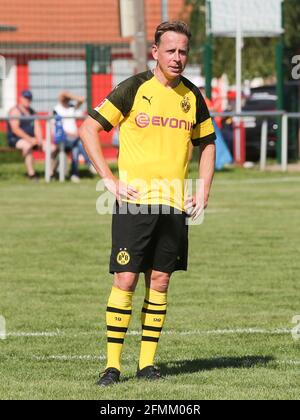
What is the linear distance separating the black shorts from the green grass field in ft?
2.33

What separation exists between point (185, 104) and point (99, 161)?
0.65m

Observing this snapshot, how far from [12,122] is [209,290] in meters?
14.6

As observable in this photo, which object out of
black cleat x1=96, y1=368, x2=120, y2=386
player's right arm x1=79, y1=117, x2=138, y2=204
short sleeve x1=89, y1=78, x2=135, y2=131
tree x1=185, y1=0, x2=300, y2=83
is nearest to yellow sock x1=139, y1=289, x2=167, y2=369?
black cleat x1=96, y1=368, x2=120, y2=386

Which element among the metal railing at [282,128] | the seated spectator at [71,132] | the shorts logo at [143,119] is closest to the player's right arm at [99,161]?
the shorts logo at [143,119]

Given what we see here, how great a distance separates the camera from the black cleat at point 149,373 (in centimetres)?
785

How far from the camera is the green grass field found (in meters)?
7.78

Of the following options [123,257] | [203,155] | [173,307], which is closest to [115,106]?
[203,155]

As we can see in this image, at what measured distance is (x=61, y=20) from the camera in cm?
3703

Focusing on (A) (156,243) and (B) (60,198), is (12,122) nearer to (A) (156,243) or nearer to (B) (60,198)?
(B) (60,198)

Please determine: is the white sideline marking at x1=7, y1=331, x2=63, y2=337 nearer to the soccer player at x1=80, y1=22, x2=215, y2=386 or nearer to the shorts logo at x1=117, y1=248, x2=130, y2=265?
the soccer player at x1=80, y1=22, x2=215, y2=386

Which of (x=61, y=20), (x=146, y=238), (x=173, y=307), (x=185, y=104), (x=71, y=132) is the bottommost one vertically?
(x=173, y=307)

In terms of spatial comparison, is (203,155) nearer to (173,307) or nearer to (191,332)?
(191,332)

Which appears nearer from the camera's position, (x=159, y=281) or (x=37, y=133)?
(x=159, y=281)

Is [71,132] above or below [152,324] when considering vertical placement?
below
